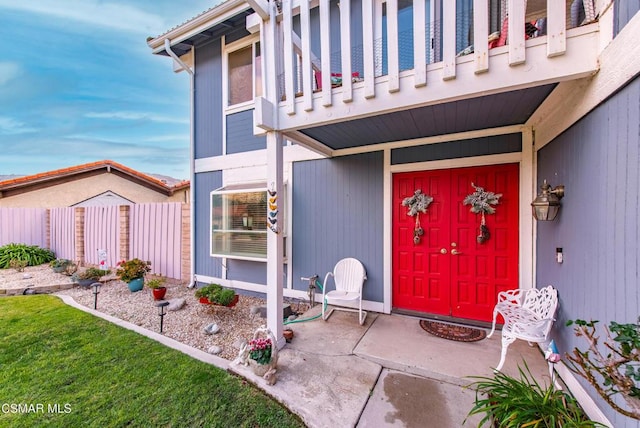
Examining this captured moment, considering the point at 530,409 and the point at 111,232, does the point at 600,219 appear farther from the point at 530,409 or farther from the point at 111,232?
the point at 111,232

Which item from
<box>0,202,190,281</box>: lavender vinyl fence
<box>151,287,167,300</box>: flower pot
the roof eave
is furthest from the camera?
<box>0,202,190,281</box>: lavender vinyl fence

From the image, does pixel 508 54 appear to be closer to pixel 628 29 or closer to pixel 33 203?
pixel 628 29

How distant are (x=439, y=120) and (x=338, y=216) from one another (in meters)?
2.07

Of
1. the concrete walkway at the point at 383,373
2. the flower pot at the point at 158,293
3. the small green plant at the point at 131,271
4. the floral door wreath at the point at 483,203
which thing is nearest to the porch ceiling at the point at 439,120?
the floral door wreath at the point at 483,203

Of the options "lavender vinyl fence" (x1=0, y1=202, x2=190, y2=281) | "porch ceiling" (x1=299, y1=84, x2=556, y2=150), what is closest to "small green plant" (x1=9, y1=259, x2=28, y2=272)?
"lavender vinyl fence" (x1=0, y1=202, x2=190, y2=281)

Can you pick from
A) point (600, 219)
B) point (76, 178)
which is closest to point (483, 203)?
point (600, 219)

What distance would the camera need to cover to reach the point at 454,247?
3662mm

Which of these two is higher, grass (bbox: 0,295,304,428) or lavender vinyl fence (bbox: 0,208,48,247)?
lavender vinyl fence (bbox: 0,208,48,247)

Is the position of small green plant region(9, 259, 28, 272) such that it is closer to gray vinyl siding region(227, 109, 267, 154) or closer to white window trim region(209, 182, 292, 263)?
white window trim region(209, 182, 292, 263)

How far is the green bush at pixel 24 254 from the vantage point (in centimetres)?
771

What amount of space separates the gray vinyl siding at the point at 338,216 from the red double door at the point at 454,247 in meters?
0.32

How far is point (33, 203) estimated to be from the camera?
9664mm

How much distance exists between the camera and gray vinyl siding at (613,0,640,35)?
151 cm

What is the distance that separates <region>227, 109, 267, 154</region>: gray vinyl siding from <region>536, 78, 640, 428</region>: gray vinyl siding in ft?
14.4
